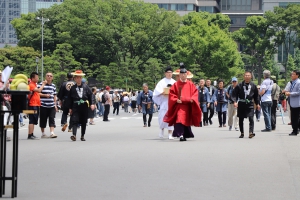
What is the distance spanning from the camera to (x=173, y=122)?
60.7ft

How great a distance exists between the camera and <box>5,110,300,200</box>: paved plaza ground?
9023 mm

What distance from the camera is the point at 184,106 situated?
18484 mm

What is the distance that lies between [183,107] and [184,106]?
0.13 ft

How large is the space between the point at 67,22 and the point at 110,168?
7222 centimetres

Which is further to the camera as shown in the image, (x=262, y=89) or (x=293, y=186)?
(x=262, y=89)

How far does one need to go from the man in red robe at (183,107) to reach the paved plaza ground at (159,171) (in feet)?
2.92

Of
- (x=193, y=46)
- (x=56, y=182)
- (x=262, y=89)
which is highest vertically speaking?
(x=193, y=46)

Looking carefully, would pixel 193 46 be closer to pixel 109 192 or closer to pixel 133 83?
pixel 133 83

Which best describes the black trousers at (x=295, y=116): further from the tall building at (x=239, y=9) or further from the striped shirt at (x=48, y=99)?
the tall building at (x=239, y=9)

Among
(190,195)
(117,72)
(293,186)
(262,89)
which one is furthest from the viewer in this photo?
(117,72)

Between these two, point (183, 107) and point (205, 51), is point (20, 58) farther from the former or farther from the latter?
point (183, 107)

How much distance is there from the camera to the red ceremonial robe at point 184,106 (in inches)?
723

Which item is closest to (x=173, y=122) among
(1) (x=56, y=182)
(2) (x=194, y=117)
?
(2) (x=194, y=117)

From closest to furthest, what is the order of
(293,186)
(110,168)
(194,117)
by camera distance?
(293,186) → (110,168) → (194,117)
